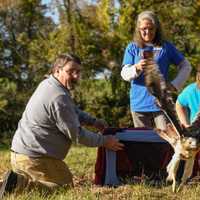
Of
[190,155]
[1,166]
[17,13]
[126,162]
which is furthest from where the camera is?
[17,13]

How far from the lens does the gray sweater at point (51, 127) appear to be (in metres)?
4.99

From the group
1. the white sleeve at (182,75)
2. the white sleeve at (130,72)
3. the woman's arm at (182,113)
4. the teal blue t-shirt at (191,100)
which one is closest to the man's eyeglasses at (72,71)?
the white sleeve at (130,72)

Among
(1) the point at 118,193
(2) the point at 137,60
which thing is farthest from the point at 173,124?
(2) the point at 137,60

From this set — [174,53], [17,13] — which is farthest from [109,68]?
[174,53]

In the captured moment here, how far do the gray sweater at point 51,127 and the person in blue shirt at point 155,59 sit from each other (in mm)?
667

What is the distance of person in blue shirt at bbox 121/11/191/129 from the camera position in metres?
5.38

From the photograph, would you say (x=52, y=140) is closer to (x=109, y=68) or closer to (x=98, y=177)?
(x=98, y=177)

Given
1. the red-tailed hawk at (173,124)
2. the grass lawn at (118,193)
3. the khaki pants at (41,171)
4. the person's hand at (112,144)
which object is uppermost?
the red-tailed hawk at (173,124)

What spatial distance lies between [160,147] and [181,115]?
0.38 metres

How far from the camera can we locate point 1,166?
7047mm

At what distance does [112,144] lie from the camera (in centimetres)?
530

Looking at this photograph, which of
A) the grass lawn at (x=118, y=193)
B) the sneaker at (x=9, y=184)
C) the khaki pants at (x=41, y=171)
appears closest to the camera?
the grass lawn at (x=118, y=193)

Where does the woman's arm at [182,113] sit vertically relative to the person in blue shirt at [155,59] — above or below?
below

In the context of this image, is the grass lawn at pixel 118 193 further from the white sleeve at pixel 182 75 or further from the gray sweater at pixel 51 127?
the white sleeve at pixel 182 75
